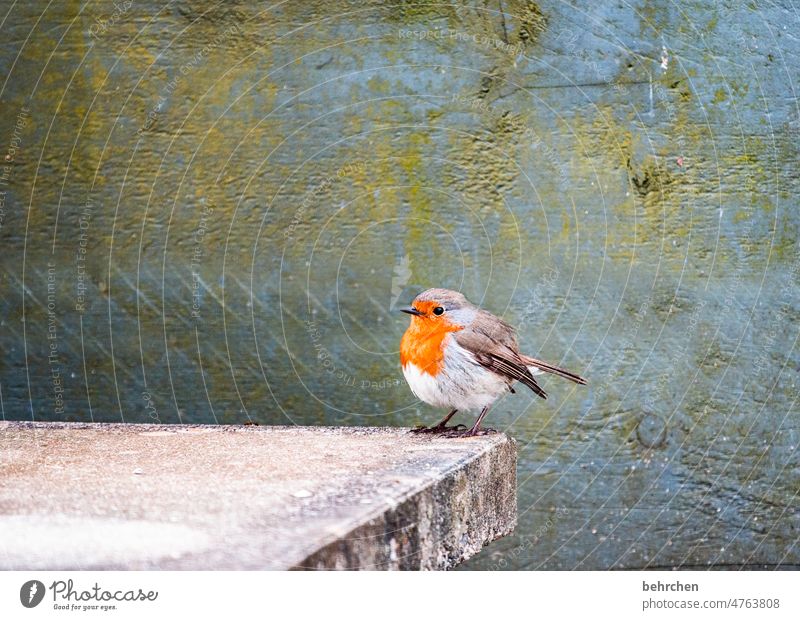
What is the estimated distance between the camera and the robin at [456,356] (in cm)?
218

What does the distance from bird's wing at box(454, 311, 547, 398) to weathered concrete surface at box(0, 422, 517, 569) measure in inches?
7.9

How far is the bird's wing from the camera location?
7.22 feet

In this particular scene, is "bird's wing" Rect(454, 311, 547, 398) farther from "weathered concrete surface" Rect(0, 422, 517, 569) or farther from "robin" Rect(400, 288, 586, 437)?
"weathered concrete surface" Rect(0, 422, 517, 569)

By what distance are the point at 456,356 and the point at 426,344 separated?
0.24ft

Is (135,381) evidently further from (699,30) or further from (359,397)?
(699,30)

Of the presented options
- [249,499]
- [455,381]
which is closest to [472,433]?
[455,381]

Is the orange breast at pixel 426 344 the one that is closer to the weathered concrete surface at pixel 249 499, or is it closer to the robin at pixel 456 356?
the robin at pixel 456 356

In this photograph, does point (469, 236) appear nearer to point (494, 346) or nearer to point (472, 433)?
point (494, 346)

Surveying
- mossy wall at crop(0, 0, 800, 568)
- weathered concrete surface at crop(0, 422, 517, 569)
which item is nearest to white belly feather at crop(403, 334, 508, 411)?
weathered concrete surface at crop(0, 422, 517, 569)

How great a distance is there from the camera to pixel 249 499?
5.03ft

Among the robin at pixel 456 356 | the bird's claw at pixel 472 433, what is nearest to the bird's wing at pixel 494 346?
the robin at pixel 456 356

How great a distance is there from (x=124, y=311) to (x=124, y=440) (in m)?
0.79

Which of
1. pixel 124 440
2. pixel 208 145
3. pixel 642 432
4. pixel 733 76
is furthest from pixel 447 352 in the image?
pixel 733 76

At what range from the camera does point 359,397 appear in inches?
113
